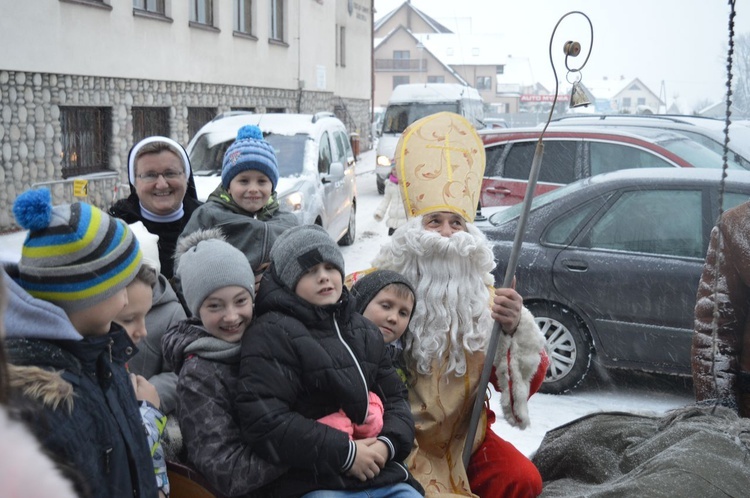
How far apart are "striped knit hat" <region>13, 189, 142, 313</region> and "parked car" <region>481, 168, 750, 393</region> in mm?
4597

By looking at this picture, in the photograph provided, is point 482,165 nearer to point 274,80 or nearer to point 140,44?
point 140,44

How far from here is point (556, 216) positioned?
607 centimetres

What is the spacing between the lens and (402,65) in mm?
67562

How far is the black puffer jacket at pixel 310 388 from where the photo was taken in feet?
6.86

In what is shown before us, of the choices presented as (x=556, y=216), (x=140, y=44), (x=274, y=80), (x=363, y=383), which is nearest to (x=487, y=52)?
(x=274, y=80)

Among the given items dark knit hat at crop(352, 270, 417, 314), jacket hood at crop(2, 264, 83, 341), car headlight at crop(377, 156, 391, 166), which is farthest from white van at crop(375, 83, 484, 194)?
jacket hood at crop(2, 264, 83, 341)

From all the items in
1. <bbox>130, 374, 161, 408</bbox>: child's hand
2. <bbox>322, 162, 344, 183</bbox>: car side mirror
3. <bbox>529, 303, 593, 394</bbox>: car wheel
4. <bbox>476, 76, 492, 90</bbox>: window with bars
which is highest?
<bbox>476, 76, 492, 90</bbox>: window with bars

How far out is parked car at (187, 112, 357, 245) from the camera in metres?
8.85

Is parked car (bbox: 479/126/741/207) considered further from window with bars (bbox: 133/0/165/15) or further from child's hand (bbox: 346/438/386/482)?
window with bars (bbox: 133/0/165/15)

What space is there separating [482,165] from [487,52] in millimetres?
65866

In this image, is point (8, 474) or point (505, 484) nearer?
point (8, 474)

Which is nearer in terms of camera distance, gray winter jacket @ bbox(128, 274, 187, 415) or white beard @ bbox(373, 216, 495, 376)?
gray winter jacket @ bbox(128, 274, 187, 415)

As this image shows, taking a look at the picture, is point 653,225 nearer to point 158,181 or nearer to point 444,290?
point 444,290

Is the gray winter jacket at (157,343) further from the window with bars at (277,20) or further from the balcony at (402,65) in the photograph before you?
the balcony at (402,65)
